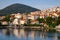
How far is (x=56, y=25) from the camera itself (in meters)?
36.6

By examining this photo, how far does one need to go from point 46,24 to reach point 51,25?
6.80 feet

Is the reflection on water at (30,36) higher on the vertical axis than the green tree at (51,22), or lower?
lower

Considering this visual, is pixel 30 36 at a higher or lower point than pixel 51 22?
lower

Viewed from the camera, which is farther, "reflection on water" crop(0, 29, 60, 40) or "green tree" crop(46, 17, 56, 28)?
"green tree" crop(46, 17, 56, 28)

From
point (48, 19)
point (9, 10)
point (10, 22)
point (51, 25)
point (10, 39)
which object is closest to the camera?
point (10, 39)

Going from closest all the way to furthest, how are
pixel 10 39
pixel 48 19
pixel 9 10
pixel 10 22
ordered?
pixel 10 39
pixel 48 19
pixel 10 22
pixel 9 10

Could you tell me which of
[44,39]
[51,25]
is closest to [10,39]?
[44,39]

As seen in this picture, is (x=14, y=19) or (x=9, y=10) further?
(x=9, y=10)

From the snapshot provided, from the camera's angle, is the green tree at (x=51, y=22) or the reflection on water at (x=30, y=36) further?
the green tree at (x=51, y=22)

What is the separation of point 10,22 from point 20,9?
91.0ft

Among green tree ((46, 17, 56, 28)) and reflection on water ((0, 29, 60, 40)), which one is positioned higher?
green tree ((46, 17, 56, 28))

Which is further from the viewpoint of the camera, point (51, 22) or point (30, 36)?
point (51, 22)

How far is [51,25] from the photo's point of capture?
36.2 metres

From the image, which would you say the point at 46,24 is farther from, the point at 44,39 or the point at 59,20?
the point at 44,39
